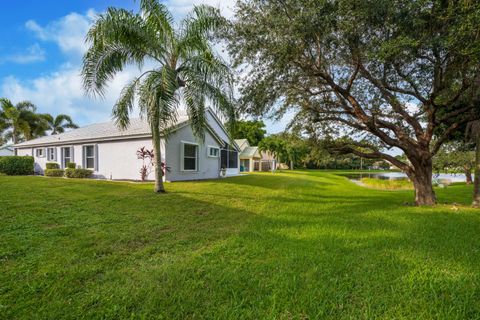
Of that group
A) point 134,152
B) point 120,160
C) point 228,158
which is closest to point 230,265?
point 134,152

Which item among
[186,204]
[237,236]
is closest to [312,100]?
[186,204]

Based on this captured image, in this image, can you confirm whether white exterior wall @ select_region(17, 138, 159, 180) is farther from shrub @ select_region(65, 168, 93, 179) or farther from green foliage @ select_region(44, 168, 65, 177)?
green foliage @ select_region(44, 168, 65, 177)

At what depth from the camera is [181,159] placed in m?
14.6

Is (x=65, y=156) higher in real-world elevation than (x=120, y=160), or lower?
higher

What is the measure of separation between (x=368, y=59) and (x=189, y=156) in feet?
37.1

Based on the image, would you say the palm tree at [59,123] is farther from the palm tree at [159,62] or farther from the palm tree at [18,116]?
the palm tree at [159,62]

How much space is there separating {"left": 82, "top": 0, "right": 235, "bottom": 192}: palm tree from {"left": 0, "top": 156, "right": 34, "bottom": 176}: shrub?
43.3 ft

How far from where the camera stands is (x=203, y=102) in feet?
29.7

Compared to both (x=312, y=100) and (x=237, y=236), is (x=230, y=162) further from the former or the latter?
(x=237, y=236)

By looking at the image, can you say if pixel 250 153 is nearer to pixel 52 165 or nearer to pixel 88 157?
pixel 88 157

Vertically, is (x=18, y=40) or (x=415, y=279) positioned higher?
(x=18, y=40)

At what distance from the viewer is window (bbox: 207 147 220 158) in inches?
681

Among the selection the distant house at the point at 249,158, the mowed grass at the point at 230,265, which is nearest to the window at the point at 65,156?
the mowed grass at the point at 230,265

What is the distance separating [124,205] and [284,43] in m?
6.89
